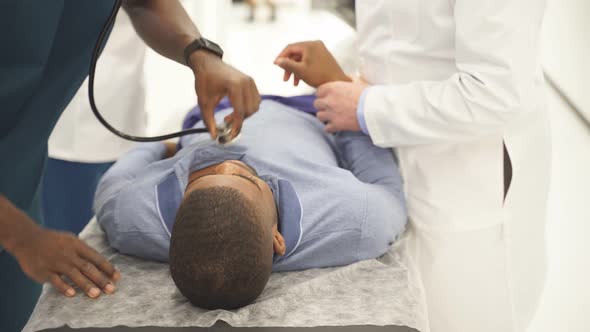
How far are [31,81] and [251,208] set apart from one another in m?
0.44

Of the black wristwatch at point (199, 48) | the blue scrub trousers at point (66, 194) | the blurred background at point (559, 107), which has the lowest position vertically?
the blurred background at point (559, 107)

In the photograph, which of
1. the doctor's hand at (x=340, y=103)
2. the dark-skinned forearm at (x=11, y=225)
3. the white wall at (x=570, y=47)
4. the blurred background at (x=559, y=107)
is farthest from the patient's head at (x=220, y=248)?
the white wall at (x=570, y=47)

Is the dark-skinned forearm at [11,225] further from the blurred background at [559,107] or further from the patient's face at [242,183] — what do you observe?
the blurred background at [559,107]

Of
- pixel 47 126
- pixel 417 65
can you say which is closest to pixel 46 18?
pixel 47 126

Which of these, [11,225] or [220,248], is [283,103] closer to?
[220,248]

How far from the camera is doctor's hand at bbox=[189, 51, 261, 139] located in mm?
1354

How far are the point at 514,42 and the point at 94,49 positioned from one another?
778 millimetres

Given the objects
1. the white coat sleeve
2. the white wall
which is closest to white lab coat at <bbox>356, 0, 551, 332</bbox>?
the white coat sleeve

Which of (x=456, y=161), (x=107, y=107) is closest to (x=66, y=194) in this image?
(x=107, y=107)

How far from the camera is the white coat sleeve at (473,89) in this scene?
1260 millimetres

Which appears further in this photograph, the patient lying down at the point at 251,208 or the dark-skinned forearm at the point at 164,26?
the dark-skinned forearm at the point at 164,26

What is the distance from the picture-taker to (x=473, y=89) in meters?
1.31

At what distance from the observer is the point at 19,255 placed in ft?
3.33

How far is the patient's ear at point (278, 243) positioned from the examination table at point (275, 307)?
58 millimetres
